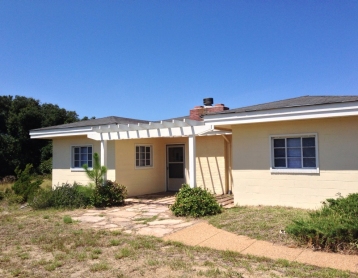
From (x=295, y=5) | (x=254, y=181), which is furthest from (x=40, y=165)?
(x=295, y=5)

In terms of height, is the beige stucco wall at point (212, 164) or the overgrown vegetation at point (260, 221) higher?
the beige stucco wall at point (212, 164)

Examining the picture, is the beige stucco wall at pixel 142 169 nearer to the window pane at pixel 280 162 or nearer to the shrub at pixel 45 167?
the window pane at pixel 280 162

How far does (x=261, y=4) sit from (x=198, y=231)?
732 cm

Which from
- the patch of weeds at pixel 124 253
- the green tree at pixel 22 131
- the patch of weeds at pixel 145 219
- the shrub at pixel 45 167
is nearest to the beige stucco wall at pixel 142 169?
the patch of weeds at pixel 145 219

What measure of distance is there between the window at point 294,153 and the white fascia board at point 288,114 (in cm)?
83

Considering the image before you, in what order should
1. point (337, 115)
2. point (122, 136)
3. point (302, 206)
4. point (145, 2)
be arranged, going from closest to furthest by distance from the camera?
point (337, 115)
point (302, 206)
point (145, 2)
point (122, 136)

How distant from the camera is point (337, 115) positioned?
7.54m

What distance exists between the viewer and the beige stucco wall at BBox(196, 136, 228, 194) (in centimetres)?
1287

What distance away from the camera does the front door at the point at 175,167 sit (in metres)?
14.2

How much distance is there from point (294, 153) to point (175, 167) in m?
6.67

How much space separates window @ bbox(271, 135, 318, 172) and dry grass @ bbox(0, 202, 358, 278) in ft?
14.4

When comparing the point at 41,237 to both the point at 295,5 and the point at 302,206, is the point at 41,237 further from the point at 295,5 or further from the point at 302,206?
the point at 295,5

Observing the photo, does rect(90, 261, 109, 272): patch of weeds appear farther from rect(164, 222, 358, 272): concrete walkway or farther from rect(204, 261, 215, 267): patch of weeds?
rect(164, 222, 358, 272): concrete walkway

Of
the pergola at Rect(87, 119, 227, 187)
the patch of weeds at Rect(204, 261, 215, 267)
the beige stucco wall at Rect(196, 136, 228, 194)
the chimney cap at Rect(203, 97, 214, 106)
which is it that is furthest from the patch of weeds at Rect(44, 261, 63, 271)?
A: the chimney cap at Rect(203, 97, 214, 106)
